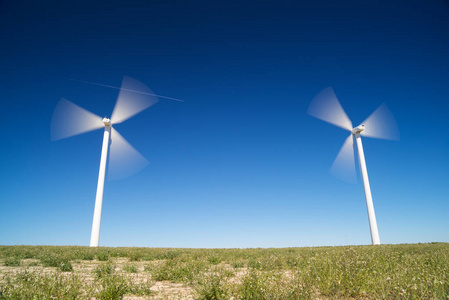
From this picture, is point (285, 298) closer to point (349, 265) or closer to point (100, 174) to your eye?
point (349, 265)

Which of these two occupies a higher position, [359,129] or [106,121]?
[106,121]

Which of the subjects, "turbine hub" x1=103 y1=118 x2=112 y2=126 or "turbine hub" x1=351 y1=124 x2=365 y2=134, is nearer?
"turbine hub" x1=103 y1=118 x2=112 y2=126

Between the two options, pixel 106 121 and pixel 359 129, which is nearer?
pixel 106 121

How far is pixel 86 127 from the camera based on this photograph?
35.0 m

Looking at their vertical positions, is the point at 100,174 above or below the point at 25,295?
above

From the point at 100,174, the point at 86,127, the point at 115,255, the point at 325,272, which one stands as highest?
the point at 86,127

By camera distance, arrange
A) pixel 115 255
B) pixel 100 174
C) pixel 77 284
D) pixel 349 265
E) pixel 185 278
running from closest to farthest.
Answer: pixel 77 284
pixel 349 265
pixel 185 278
pixel 115 255
pixel 100 174

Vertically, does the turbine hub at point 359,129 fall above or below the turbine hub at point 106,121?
below

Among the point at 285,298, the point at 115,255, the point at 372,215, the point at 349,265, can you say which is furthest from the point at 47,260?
the point at 372,215

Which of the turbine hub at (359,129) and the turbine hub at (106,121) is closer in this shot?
the turbine hub at (106,121)

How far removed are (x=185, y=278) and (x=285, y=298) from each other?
4.21 m

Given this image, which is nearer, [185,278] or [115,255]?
[185,278]

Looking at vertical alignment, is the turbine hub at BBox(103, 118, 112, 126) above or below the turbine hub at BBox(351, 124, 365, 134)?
above

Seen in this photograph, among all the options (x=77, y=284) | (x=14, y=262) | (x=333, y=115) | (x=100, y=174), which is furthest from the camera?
(x=333, y=115)
